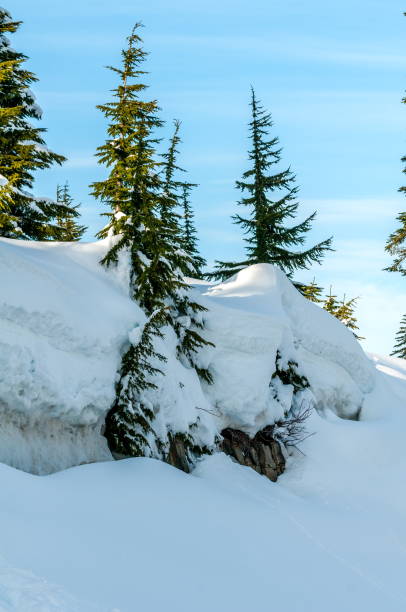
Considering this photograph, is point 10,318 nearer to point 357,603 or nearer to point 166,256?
point 166,256

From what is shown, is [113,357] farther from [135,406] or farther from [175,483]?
[175,483]

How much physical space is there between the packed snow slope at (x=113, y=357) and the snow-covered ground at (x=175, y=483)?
32mm

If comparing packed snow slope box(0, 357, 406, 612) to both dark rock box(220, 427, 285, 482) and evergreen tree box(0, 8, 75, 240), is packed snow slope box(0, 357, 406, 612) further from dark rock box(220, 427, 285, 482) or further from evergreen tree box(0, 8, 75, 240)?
evergreen tree box(0, 8, 75, 240)

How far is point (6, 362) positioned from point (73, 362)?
4.14 feet

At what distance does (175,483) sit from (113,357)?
236 centimetres

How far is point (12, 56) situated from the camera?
1591 cm

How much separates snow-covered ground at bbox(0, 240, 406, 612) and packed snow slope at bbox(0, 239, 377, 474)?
0.03m

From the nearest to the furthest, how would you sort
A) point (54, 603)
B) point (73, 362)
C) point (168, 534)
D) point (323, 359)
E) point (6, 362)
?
1. point (54, 603)
2. point (168, 534)
3. point (6, 362)
4. point (73, 362)
5. point (323, 359)

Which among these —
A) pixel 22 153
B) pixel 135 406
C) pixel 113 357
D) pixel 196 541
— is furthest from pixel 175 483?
pixel 22 153

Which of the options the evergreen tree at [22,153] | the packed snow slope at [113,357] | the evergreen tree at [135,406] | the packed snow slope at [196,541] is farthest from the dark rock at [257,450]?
the evergreen tree at [22,153]

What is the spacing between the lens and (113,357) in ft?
28.6

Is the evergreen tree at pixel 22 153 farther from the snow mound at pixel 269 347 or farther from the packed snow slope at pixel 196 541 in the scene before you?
the packed snow slope at pixel 196 541

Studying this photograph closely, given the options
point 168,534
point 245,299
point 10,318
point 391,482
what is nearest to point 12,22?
point 245,299

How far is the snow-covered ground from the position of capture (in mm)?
4570
